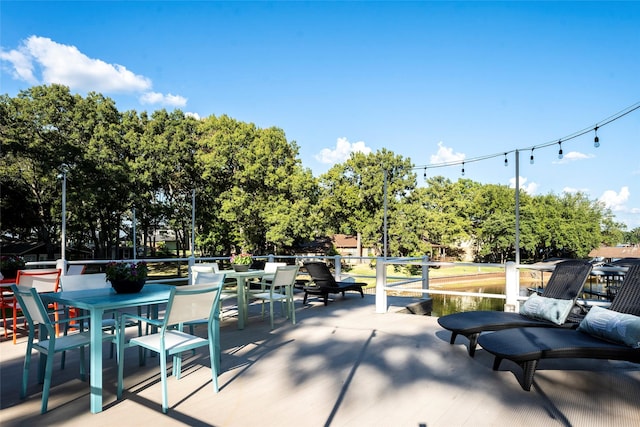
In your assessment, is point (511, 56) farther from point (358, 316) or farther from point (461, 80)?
point (358, 316)

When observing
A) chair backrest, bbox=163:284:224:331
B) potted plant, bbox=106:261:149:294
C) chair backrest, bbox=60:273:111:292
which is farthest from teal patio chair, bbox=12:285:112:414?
chair backrest, bbox=60:273:111:292

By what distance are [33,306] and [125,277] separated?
0.66m

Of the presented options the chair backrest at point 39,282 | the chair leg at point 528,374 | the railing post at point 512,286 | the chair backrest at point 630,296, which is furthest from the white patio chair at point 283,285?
the chair backrest at point 630,296

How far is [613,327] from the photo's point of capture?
10.1ft

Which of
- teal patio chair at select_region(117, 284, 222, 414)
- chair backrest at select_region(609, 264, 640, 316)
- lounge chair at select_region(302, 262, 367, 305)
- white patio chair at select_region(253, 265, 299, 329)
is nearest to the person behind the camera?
teal patio chair at select_region(117, 284, 222, 414)

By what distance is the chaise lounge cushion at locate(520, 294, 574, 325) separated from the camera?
377cm

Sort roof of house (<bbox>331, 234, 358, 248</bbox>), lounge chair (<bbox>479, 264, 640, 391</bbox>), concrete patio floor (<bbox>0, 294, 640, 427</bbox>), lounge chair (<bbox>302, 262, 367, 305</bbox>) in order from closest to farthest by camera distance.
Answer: concrete patio floor (<bbox>0, 294, 640, 427</bbox>), lounge chair (<bbox>479, 264, 640, 391</bbox>), lounge chair (<bbox>302, 262, 367, 305</bbox>), roof of house (<bbox>331, 234, 358, 248</bbox>)

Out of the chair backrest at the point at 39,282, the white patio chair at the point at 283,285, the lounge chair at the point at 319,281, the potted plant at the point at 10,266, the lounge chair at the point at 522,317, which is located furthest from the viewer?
the lounge chair at the point at 319,281

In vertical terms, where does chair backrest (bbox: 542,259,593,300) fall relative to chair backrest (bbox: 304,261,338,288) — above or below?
above

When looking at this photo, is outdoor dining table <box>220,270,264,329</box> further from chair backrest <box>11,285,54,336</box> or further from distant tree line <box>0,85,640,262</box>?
distant tree line <box>0,85,640,262</box>

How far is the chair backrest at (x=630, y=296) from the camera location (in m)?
3.28

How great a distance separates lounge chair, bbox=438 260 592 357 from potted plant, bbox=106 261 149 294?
287 centimetres

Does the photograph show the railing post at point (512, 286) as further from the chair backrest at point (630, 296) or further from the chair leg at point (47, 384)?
the chair leg at point (47, 384)

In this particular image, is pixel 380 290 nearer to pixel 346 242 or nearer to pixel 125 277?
pixel 125 277
